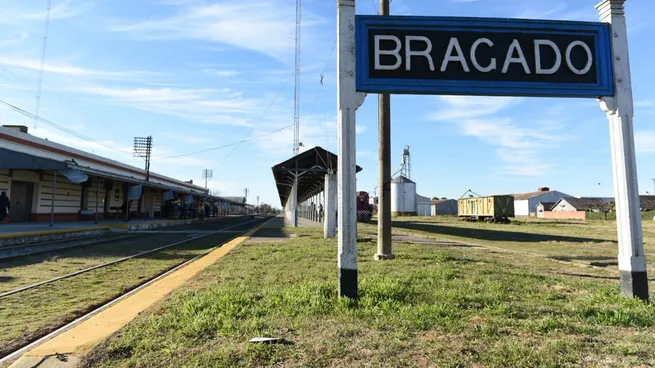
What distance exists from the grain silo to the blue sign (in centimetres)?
6844

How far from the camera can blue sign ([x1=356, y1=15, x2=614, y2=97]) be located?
5484 millimetres

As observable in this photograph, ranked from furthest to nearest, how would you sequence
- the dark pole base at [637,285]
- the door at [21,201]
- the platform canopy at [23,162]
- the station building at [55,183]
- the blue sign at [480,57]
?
1. the door at [21,201]
2. the station building at [55,183]
3. the platform canopy at [23,162]
4. the blue sign at [480,57]
5. the dark pole base at [637,285]

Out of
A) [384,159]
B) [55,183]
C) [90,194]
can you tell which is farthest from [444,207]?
[384,159]

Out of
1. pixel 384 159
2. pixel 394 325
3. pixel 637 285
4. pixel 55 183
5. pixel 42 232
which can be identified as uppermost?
pixel 55 183

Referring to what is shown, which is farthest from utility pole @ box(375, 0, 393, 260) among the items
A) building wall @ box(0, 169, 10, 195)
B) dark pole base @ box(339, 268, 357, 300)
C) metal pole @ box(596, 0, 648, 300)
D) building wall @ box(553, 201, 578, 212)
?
building wall @ box(553, 201, 578, 212)

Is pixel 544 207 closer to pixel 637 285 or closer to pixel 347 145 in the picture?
pixel 637 285

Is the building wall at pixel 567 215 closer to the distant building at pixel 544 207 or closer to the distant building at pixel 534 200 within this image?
the distant building at pixel 544 207

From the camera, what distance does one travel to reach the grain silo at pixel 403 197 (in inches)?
2921

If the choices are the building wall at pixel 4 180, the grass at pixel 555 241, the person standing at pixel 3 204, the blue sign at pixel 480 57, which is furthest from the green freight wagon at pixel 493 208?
the building wall at pixel 4 180

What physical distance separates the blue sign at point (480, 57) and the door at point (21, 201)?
22605mm

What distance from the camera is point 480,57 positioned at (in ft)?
18.3

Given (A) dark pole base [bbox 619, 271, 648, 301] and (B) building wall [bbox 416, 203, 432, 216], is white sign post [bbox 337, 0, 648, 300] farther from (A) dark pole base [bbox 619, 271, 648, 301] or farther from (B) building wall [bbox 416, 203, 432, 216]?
(B) building wall [bbox 416, 203, 432, 216]

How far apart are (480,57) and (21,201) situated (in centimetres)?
2463

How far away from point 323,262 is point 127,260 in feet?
17.4
